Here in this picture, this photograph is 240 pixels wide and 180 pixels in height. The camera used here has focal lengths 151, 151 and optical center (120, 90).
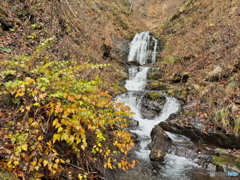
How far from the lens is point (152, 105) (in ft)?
31.3

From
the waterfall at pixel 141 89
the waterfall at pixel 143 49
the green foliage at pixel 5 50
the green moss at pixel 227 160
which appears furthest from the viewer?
the waterfall at pixel 143 49

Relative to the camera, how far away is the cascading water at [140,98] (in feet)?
17.0

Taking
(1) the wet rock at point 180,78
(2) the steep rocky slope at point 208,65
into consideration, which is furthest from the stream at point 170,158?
(1) the wet rock at point 180,78

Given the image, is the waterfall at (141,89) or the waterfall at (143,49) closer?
the waterfall at (141,89)

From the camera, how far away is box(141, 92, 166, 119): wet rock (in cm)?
927

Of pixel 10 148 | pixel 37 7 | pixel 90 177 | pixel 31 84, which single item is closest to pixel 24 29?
pixel 37 7

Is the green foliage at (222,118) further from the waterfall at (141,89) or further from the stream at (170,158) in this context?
the waterfall at (141,89)

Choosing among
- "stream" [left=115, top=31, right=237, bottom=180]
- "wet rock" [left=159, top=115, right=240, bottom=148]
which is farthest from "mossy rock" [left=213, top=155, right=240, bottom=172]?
"wet rock" [left=159, top=115, right=240, bottom=148]

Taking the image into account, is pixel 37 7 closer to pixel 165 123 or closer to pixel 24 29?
pixel 24 29

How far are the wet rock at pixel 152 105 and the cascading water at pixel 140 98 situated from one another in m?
0.22

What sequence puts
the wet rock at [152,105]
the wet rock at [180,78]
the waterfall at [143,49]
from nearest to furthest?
the wet rock at [152,105], the wet rock at [180,78], the waterfall at [143,49]

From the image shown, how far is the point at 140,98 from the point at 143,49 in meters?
10.1

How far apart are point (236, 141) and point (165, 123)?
2.92 m

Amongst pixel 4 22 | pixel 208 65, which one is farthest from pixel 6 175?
pixel 208 65
